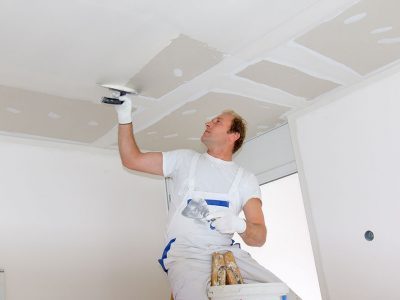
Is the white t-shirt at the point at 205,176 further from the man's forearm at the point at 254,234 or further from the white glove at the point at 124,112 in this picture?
the white glove at the point at 124,112

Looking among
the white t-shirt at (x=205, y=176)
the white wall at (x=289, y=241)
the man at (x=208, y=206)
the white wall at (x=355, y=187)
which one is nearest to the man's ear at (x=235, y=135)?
the man at (x=208, y=206)

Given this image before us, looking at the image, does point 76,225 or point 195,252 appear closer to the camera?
point 195,252

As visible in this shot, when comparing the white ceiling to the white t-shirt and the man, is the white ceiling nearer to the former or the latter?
the man

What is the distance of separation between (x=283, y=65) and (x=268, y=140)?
1.08 metres

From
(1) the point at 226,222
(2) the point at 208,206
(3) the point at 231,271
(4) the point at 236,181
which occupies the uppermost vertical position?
(4) the point at 236,181

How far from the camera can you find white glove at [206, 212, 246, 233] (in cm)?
212

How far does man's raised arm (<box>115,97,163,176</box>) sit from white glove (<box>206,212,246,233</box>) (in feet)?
1.44

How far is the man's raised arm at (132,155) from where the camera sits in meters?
2.44

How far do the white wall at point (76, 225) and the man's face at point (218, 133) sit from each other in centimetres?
139

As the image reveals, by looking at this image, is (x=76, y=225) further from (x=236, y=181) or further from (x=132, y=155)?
(x=236, y=181)

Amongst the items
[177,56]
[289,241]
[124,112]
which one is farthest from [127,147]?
[289,241]

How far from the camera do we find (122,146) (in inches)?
99.0

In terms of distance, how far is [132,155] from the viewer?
2.48 metres

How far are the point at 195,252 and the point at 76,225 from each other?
155 cm
